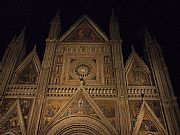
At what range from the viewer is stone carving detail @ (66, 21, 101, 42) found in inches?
684

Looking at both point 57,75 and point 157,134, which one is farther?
point 57,75

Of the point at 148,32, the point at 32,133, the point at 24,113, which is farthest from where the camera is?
the point at 148,32

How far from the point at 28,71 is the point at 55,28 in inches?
156

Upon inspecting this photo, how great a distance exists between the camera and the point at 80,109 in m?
13.6

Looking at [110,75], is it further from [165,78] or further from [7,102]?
[7,102]

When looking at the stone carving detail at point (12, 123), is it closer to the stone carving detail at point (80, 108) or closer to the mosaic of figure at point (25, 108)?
the mosaic of figure at point (25, 108)

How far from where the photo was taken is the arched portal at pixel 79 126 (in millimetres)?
12913

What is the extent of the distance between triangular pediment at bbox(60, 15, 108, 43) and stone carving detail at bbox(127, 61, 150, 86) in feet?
9.33

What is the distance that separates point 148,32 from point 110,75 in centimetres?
475

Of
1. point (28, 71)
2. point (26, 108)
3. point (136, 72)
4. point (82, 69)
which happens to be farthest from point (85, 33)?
point (26, 108)

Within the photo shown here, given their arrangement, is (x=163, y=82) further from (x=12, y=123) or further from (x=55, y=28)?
(x=12, y=123)

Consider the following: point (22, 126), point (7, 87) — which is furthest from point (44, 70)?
point (22, 126)

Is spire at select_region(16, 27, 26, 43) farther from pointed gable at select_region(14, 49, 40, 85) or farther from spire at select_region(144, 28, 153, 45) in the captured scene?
spire at select_region(144, 28, 153, 45)

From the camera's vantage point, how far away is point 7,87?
14.5m
